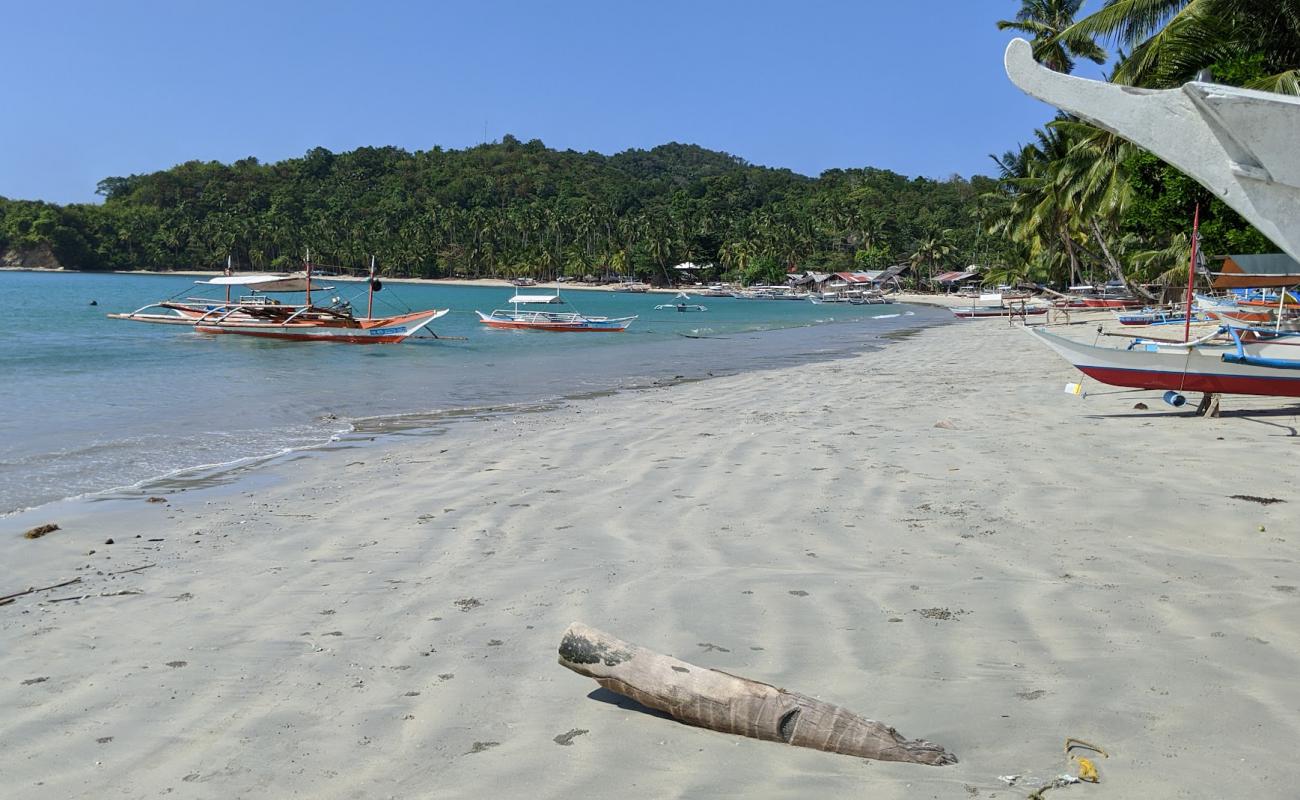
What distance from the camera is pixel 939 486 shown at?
26.4 ft

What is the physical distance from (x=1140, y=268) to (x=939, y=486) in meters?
43.1

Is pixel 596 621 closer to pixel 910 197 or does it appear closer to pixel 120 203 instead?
pixel 910 197

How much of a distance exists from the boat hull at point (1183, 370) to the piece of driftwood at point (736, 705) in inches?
392

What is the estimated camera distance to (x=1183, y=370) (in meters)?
11.8

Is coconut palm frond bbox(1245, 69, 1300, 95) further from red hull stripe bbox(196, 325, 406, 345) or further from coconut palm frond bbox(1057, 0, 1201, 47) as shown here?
red hull stripe bbox(196, 325, 406, 345)

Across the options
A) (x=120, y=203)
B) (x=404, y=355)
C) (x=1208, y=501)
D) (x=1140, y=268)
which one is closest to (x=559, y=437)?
(x=1208, y=501)

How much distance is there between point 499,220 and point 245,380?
450 feet

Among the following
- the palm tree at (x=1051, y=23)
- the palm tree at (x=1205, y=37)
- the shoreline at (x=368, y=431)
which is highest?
the palm tree at (x=1051, y=23)

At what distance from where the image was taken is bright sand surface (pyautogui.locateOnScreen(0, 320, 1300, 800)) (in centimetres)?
346

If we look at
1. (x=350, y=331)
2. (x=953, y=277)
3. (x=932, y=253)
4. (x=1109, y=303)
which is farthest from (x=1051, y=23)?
(x=932, y=253)

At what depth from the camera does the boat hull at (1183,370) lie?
11484 mm

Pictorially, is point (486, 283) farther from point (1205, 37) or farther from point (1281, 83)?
point (1281, 83)

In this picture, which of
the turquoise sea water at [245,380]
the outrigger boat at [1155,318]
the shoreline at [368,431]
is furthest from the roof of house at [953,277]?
the shoreline at [368,431]

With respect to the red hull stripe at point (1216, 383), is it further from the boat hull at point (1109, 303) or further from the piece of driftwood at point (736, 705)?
the boat hull at point (1109, 303)
